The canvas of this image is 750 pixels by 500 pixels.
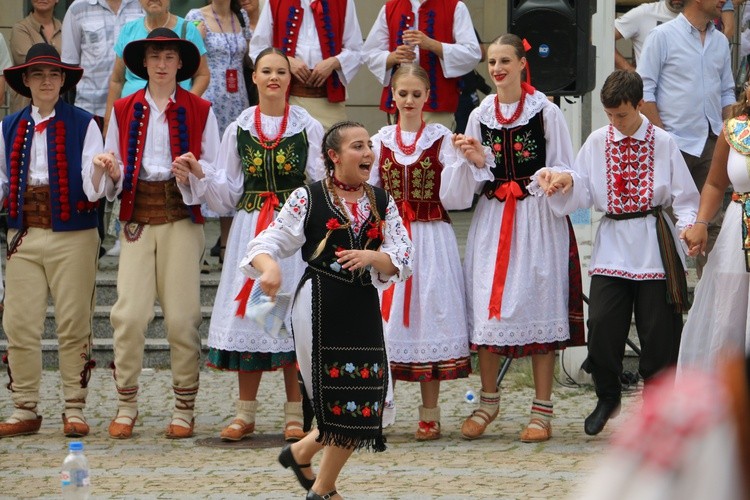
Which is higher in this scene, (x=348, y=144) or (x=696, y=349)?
(x=348, y=144)

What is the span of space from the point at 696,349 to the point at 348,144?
229 cm

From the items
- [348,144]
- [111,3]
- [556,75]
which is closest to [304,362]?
[348,144]

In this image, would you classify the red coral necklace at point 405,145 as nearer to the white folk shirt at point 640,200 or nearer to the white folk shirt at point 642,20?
the white folk shirt at point 640,200

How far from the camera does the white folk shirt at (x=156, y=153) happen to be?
7.73m

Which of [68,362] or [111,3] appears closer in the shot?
[68,362]

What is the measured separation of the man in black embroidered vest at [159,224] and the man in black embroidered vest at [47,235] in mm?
253

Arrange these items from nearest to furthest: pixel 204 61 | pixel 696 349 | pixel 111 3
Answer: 1. pixel 696 349
2. pixel 204 61
3. pixel 111 3

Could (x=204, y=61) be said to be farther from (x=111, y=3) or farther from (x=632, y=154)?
(x=632, y=154)

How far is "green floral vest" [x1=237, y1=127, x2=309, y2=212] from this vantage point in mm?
7703

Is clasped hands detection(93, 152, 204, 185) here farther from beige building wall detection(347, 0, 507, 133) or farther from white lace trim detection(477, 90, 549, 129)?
beige building wall detection(347, 0, 507, 133)

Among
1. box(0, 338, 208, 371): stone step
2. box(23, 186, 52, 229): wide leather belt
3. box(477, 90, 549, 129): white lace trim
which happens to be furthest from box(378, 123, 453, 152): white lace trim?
box(0, 338, 208, 371): stone step

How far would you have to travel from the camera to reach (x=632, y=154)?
745 cm

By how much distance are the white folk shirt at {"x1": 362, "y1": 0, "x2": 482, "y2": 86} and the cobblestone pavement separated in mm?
2156

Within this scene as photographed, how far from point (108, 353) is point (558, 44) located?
4047 millimetres
